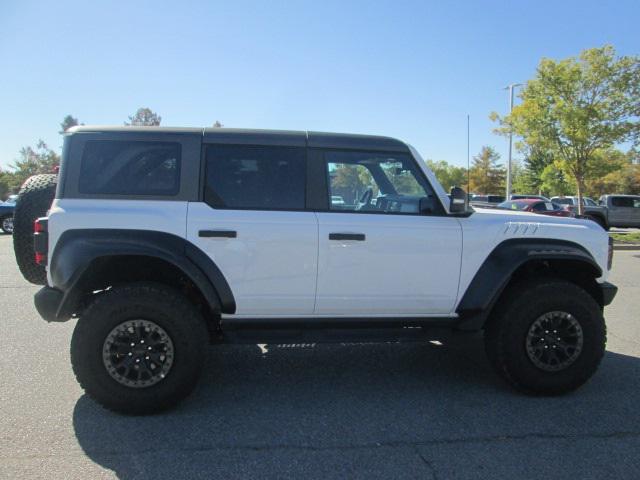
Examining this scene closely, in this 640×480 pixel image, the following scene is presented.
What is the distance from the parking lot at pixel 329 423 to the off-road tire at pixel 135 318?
153 millimetres

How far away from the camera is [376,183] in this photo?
385cm

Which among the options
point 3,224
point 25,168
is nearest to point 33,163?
point 25,168

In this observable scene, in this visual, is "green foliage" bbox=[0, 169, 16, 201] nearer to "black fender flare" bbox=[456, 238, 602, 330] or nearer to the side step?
the side step

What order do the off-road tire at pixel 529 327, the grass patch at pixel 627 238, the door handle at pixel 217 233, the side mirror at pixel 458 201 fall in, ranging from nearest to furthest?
the door handle at pixel 217 233 → the side mirror at pixel 458 201 → the off-road tire at pixel 529 327 → the grass patch at pixel 627 238

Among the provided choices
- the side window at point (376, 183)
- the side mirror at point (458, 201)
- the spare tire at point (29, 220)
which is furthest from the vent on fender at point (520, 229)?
the spare tire at point (29, 220)

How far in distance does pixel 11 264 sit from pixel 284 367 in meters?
8.41

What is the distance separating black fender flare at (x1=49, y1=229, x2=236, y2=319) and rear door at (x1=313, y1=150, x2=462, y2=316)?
808 millimetres

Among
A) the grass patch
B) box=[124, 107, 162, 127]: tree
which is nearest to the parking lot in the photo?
the grass patch

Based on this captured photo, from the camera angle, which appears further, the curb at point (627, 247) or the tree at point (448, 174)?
the tree at point (448, 174)

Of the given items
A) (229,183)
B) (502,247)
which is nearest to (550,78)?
(502,247)

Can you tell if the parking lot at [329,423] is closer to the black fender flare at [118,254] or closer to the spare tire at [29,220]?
the black fender flare at [118,254]

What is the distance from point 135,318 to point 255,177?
1295 millimetres

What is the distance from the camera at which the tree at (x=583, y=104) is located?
603 inches

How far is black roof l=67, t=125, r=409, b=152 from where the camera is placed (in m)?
3.50
